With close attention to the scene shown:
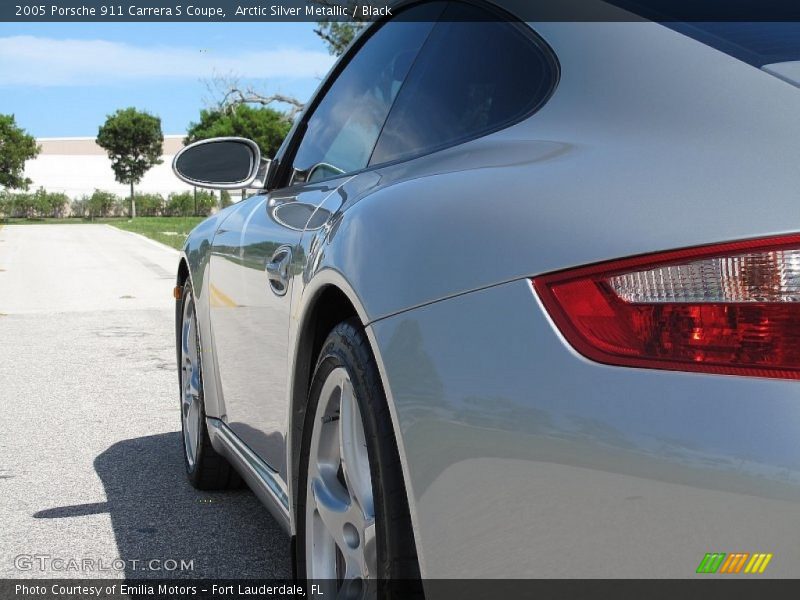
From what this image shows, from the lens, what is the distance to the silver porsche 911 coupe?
1.32m

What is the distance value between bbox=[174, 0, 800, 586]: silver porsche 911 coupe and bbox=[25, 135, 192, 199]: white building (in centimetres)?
8963

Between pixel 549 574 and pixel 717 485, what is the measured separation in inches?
11.5

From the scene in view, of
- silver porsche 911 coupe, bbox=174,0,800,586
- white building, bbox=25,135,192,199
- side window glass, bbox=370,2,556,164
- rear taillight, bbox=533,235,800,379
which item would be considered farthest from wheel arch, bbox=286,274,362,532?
white building, bbox=25,135,192,199

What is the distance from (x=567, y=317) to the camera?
147cm

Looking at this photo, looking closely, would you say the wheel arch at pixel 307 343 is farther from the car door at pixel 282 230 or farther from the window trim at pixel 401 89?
the window trim at pixel 401 89

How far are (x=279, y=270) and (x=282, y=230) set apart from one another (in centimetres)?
16

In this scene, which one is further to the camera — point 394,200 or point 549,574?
point 394,200

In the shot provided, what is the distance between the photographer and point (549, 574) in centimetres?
145

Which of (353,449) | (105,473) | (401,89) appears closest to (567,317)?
(353,449)

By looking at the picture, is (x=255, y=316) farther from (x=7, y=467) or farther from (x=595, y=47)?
(x=7, y=467)

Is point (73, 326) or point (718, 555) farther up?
point (718, 555)

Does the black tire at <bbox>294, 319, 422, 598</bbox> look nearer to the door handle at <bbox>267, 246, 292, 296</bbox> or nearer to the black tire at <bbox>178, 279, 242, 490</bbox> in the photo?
the door handle at <bbox>267, 246, 292, 296</bbox>

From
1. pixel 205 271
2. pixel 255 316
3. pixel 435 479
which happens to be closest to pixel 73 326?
pixel 205 271

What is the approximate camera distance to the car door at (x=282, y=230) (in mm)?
2732
